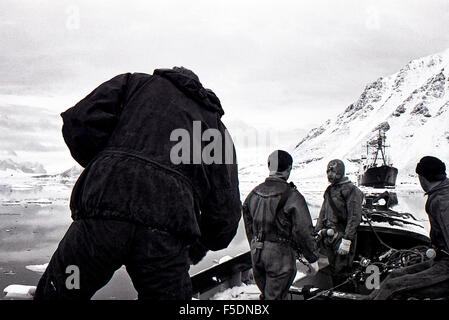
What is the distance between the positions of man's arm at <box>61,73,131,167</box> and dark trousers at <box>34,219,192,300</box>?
37cm

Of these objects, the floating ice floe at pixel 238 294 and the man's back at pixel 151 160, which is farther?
the floating ice floe at pixel 238 294

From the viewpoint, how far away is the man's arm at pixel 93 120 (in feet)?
5.88

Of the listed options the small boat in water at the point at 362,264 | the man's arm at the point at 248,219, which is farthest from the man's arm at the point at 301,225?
the small boat in water at the point at 362,264

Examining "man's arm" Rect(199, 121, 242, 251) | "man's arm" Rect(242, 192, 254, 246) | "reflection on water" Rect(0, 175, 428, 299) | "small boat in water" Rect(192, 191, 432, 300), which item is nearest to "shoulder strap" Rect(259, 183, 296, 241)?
"man's arm" Rect(242, 192, 254, 246)

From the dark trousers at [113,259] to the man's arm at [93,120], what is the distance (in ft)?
1.21

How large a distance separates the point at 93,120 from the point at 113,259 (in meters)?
0.65

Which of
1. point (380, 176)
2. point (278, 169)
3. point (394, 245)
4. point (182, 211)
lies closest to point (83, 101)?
point (182, 211)

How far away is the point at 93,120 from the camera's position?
178 centimetres

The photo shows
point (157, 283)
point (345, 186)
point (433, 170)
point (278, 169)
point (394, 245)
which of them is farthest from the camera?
point (394, 245)

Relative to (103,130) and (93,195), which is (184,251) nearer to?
(93,195)

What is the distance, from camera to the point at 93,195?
1.69m

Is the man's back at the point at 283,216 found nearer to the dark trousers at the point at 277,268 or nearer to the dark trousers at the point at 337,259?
the dark trousers at the point at 277,268

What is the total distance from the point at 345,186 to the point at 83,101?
441 centimetres

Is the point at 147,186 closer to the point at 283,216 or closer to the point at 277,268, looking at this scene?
the point at 283,216
